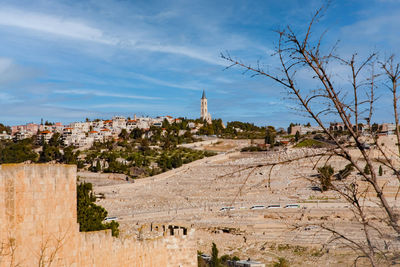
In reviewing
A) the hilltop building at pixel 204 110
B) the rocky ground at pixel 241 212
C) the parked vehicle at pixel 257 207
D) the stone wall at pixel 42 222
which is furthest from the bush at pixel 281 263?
the hilltop building at pixel 204 110

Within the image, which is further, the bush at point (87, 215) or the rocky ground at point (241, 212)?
the rocky ground at point (241, 212)

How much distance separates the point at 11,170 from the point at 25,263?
3.68 ft

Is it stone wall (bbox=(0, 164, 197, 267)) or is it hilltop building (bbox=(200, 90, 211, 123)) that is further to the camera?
hilltop building (bbox=(200, 90, 211, 123))

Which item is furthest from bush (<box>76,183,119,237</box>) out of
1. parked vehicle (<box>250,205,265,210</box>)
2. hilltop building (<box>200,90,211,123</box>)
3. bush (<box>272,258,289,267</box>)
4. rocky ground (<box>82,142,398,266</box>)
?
hilltop building (<box>200,90,211,123</box>)

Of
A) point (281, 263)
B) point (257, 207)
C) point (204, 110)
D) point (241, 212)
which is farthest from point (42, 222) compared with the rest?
point (204, 110)

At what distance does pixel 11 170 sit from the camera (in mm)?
4633

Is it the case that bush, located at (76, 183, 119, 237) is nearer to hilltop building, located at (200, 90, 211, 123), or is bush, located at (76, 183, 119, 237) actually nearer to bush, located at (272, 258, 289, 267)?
bush, located at (272, 258, 289, 267)

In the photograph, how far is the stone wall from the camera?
460cm

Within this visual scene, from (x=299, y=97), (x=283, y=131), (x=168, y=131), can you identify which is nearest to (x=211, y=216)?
(x=299, y=97)

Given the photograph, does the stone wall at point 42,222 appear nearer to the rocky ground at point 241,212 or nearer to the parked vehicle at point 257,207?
the rocky ground at point 241,212

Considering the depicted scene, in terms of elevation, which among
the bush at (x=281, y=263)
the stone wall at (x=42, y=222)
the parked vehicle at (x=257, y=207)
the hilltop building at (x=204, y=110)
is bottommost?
the bush at (x=281, y=263)

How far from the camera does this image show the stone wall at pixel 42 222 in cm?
460

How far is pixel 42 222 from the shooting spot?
4.88 meters

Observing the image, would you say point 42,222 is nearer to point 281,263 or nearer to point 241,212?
point 281,263
